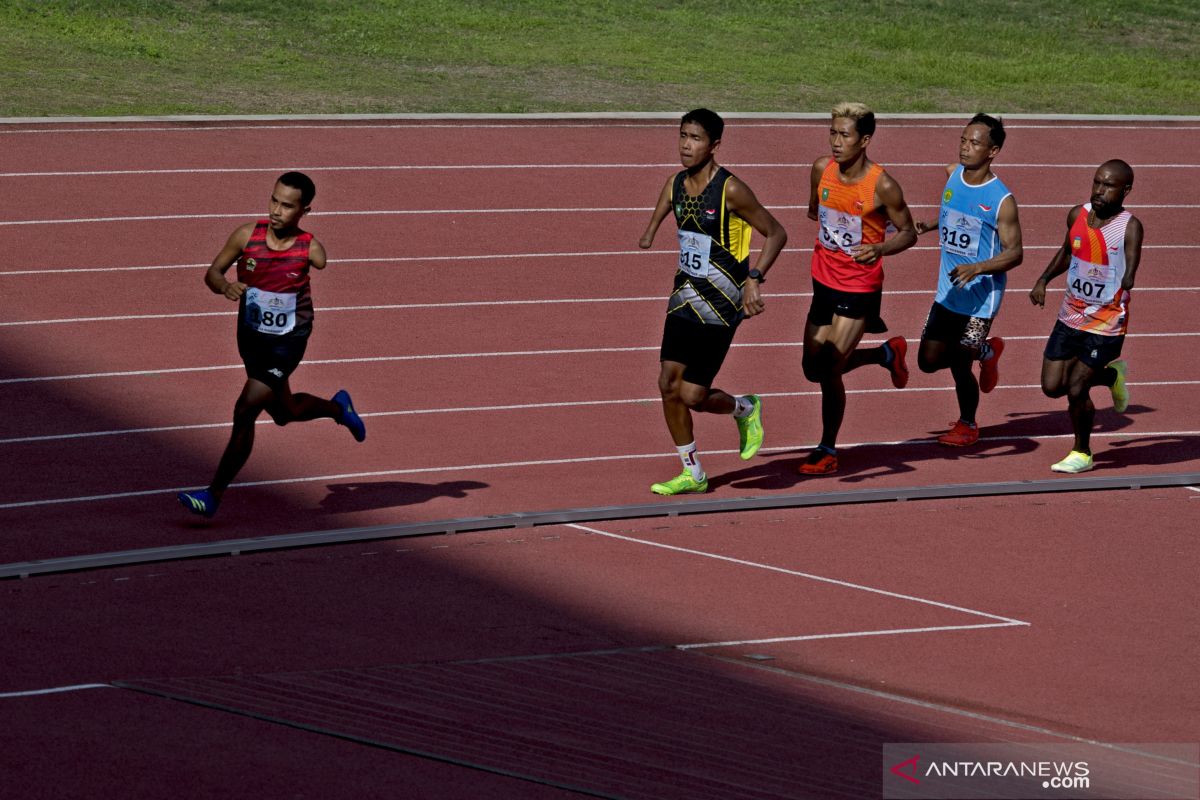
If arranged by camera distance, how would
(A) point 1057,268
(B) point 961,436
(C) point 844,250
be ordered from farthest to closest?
(B) point 961,436, (A) point 1057,268, (C) point 844,250

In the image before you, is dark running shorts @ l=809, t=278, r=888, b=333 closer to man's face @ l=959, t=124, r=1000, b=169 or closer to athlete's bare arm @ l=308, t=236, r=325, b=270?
man's face @ l=959, t=124, r=1000, b=169

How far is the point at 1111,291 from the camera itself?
9.59 meters

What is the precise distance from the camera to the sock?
9.18 m

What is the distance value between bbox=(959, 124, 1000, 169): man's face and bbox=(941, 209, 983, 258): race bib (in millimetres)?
288

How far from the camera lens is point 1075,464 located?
987cm

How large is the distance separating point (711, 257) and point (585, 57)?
14.2m

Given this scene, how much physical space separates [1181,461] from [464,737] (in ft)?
18.8

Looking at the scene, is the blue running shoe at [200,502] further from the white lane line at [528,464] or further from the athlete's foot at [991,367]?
the athlete's foot at [991,367]

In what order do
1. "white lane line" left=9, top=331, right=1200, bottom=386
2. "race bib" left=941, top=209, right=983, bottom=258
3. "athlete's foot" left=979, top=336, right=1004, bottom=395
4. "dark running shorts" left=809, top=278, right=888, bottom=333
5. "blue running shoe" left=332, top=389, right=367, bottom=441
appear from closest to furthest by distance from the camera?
"blue running shoe" left=332, top=389, right=367, bottom=441 → "dark running shorts" left=809, top=278, right=888, bottom=333 → "race bib" left=941, top=209, right=983, bottom=258 → "athlete's foot" left=979, top=336, right=1004, bottom=395 → "white lane line" left=9, top=331, right=1200, bottom=386

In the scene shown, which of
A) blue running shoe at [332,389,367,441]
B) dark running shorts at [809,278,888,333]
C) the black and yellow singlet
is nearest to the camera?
the black and yellow singlet

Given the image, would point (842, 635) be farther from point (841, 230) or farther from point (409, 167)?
point (409, 167)

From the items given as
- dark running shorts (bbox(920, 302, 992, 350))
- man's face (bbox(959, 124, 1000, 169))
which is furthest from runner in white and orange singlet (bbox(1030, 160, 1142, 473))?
man's face (bbox(959, 124, 1000, 169))

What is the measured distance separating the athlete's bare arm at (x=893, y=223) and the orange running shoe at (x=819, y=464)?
109cm

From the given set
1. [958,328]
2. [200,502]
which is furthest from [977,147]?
[200,502]
